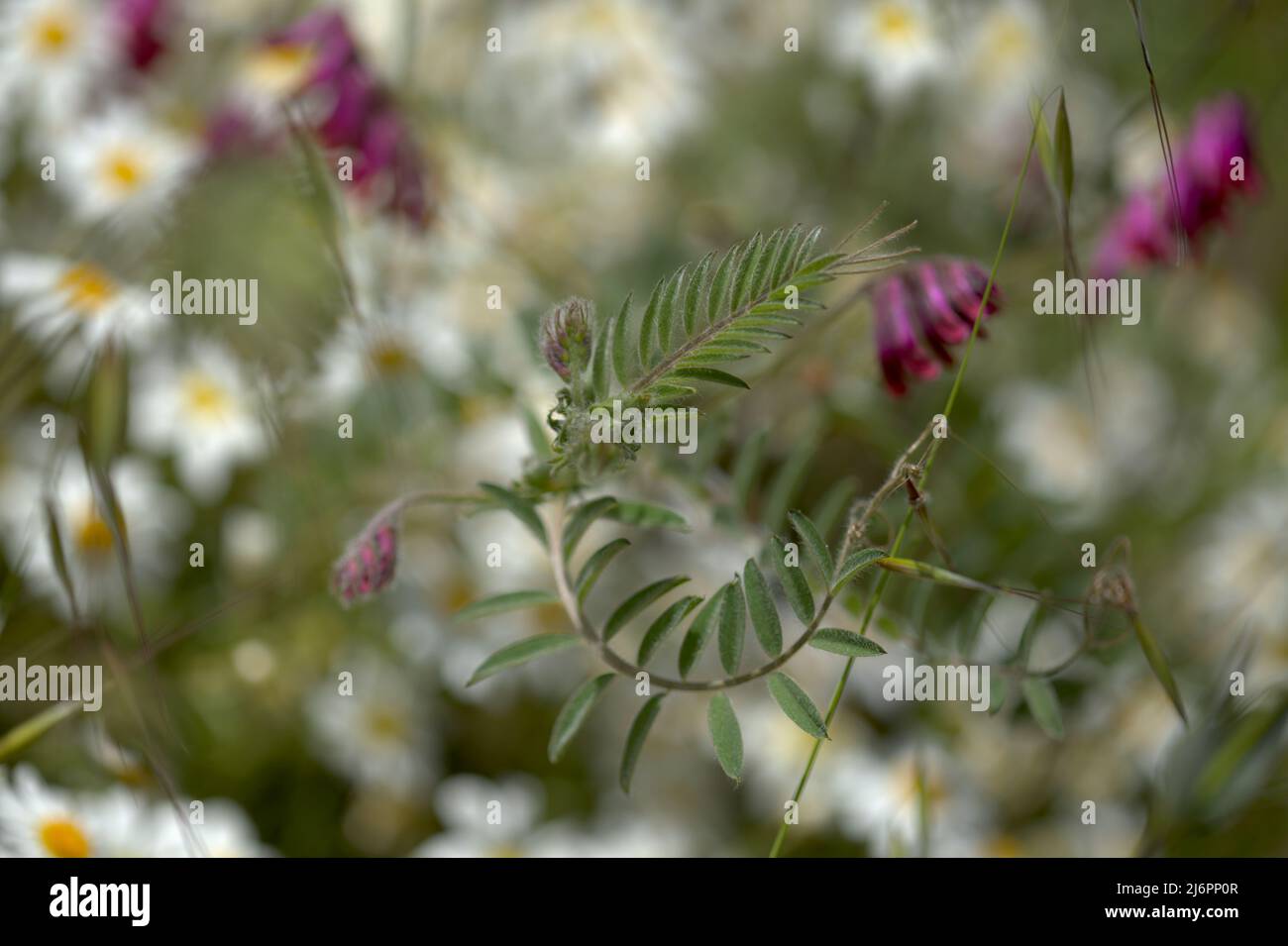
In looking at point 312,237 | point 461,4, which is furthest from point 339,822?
point 461,4

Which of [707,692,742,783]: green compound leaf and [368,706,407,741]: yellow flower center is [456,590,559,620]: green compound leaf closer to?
[707,692,742,783]: green compound leaf

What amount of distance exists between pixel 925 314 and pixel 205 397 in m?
0.78

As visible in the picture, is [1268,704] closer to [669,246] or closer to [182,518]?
[669,246]

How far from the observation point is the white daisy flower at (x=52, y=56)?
1283 millimetres

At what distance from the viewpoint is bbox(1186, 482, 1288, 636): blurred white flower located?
124 cm

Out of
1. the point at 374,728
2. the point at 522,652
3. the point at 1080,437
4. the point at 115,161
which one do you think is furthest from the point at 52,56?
the point at 1080,437

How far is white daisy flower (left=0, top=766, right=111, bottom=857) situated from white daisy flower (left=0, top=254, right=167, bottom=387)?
362 millimetres

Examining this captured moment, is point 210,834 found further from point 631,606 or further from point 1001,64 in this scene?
point 1001,64

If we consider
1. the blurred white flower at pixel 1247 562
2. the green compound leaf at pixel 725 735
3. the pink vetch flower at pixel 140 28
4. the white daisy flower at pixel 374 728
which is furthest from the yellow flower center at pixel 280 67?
the blurred white flower at pixel 1247 562

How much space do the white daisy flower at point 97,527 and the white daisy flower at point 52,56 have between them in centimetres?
40

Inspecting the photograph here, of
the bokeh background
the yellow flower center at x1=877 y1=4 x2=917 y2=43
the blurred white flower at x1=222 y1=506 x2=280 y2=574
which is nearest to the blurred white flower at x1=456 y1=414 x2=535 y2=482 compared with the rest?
the bokeh background

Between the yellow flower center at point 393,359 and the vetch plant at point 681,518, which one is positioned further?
the yellow flower center at point 393,359

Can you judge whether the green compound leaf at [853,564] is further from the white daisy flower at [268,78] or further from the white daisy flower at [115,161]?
the white daisy flower at [115,161]
